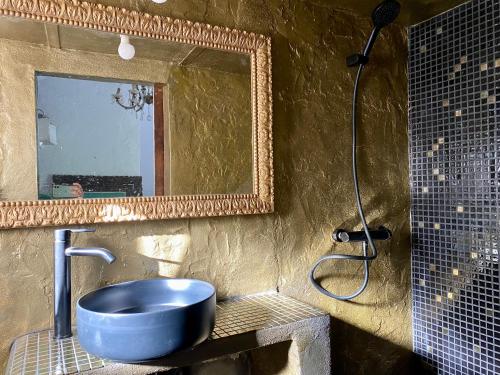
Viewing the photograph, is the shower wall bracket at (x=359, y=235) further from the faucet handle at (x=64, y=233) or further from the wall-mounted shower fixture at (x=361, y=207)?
the faucet handle at (x=64, y=233)

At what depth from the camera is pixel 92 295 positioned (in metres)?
1.09

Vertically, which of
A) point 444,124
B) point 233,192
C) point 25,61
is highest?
point 25,61

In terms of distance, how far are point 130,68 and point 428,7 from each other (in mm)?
1296

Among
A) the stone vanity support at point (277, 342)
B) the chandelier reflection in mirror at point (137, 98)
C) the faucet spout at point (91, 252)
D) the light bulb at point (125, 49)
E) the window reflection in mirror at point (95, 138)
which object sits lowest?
the stone vanity support at point (277, 342)

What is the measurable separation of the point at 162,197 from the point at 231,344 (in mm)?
526

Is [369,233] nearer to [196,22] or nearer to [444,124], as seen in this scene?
[444,124]

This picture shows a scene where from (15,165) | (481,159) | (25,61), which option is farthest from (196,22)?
(481,159)

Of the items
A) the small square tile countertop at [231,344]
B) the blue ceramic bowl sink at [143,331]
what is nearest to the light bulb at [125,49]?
the blue ceramic bowl sink at [143,331]

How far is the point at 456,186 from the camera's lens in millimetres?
1646

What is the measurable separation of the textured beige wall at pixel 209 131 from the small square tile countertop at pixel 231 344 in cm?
44

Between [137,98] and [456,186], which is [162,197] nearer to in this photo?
[137,98]

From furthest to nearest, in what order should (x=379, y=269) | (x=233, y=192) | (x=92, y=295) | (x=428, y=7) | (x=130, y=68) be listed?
(x=379, y=269), (x=428, y=7), (x=233, y=192), (x=130, y=68), (x=92, y=295)

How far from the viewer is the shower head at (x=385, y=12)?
4.96ft

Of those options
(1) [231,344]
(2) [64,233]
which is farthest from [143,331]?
(2) [64,233]
